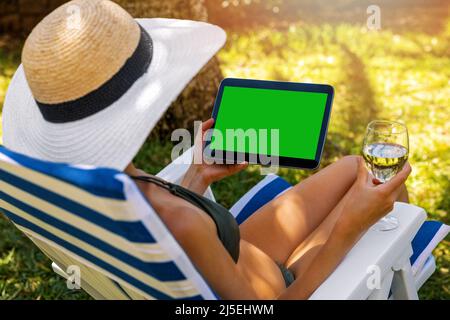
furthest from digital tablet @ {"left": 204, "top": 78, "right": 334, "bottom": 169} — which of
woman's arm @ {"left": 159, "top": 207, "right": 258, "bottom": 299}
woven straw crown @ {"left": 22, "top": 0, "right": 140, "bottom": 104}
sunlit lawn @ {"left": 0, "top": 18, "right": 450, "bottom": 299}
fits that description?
sunlit lawn @ {"left": 0, "top": 18, "right": 450, "bottom": 299}

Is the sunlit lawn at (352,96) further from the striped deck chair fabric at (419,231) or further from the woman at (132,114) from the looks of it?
the woman at (132,114)

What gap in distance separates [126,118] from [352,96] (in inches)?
150

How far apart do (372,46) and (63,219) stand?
473cm

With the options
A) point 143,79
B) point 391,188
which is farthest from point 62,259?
point 391,188

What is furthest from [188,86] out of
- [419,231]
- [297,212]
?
[419,231]

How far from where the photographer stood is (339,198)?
272 centimetres

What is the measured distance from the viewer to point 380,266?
2156mm

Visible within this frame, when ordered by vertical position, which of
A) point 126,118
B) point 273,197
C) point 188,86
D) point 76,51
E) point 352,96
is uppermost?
point 76,51

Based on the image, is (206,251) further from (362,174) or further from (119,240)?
(362,174)

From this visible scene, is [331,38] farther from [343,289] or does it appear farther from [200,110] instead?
[343,289]

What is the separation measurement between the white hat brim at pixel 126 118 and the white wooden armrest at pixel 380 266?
0.74 metres

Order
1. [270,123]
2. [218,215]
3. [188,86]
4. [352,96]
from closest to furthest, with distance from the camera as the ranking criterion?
1. [218,215]
2. [270,123]
3. [188,86]
4. [352,96]

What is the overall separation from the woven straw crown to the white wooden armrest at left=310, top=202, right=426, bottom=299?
0.92m

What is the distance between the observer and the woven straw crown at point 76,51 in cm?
180
